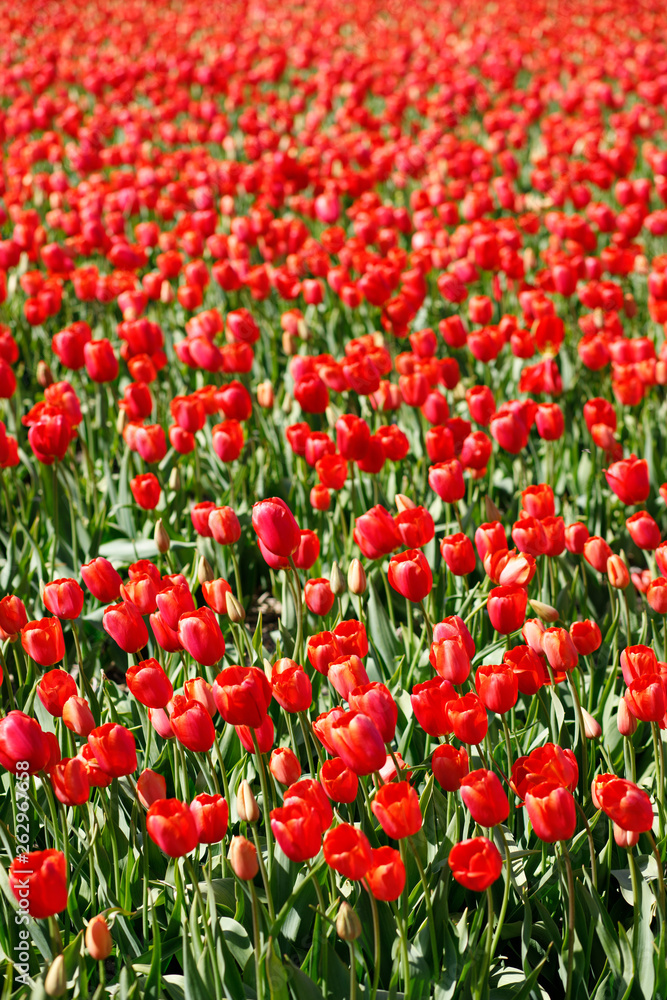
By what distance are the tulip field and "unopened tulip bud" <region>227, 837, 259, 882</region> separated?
0.4 inches

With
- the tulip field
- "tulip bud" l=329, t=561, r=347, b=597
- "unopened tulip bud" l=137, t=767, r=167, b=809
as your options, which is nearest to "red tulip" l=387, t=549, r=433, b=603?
the tulip field

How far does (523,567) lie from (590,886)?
63cm

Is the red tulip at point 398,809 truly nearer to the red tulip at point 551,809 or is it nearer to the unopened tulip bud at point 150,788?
the red tulip at point 551,809

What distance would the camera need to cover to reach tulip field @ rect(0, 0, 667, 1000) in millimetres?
1615

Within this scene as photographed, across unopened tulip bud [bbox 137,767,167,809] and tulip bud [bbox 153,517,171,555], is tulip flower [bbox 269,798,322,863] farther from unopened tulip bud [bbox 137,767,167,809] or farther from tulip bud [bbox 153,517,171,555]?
tulip bud [bbox 153,517,171,555]

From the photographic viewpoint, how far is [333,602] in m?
2.34

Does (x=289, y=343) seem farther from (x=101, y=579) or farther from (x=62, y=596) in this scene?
(x=62, y=596)

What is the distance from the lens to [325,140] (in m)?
6.84

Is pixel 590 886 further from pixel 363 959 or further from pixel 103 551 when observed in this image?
pixel 103 551

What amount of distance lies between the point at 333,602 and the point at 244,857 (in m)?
0.93

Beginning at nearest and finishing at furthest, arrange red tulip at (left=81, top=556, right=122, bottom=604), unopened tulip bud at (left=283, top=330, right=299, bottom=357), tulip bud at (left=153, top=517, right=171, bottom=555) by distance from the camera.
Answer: red tulip at (left=81, top=556, right=122, bottom=604) → tulip bud at (left=153, top=517, right=171, bottom=555) → unopened tulip bud at (left=283, top=330, right=299, bottom=357)

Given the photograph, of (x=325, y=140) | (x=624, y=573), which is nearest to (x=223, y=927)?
(x=624, y=573)

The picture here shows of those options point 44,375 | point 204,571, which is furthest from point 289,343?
point 204,571

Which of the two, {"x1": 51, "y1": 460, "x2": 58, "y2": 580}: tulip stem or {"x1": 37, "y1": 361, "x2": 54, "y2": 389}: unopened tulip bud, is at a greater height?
{"x1": 37, "y1": 361, "x2": 54, "y2": 389}: unopened tulip bud
